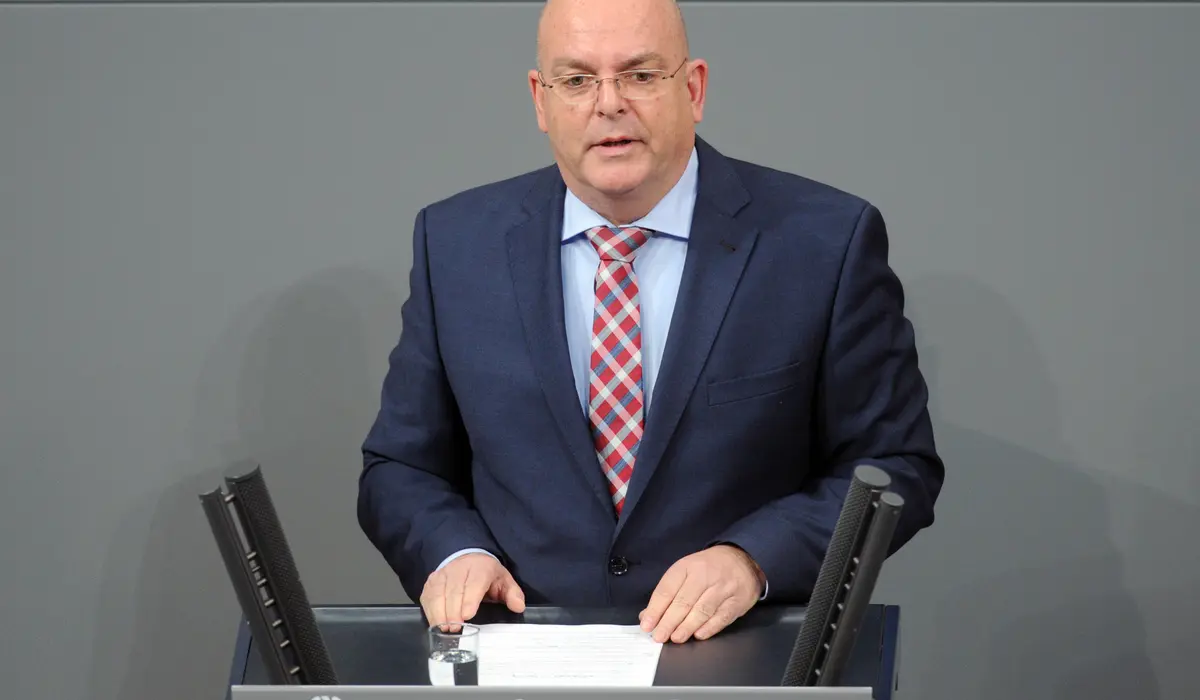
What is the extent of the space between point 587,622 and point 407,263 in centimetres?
155

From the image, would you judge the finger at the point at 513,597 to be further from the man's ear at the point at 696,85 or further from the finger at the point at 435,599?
the man's ear at the point at 696,85

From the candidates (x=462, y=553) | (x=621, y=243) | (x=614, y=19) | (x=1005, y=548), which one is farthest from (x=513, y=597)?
(x=1005, y=548)

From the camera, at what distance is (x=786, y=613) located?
2184 millimetres

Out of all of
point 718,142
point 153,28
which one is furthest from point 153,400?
point 718,142

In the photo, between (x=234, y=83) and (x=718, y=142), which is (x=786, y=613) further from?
(x=234, y=83)

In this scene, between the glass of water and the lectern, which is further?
the glass of water

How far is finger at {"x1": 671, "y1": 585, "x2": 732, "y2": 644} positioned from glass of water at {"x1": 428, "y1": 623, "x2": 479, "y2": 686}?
274 millimetres

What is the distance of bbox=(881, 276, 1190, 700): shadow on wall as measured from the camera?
11.5ft

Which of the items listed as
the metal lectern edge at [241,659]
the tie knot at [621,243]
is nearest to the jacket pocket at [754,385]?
the tie knot at [621,243]

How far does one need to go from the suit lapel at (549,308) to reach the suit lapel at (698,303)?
9cm

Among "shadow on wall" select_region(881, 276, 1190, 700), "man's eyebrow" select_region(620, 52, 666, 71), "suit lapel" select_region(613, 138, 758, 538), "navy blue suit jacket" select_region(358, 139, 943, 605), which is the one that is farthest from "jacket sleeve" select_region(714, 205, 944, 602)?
"shadow on wall" select_region(881, 276, 1190, 700)

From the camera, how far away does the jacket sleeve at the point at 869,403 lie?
8.13ft

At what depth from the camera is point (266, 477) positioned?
141 inches

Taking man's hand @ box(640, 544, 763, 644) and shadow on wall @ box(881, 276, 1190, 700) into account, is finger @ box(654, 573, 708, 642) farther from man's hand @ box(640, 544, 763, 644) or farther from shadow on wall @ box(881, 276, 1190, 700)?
shadow on wall @ box(881, 276, 1190, 700)
